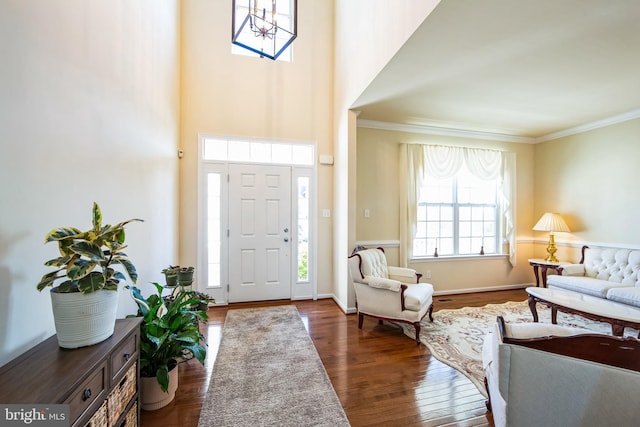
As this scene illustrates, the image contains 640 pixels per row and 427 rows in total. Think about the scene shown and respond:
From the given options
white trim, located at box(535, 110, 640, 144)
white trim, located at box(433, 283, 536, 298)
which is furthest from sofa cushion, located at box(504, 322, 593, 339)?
white trim, located at box(535, 110, 640, 144)

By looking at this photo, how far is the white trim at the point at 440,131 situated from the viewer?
4062mm

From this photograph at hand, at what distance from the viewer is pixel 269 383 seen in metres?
2.04

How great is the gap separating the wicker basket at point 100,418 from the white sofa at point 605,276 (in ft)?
15.1

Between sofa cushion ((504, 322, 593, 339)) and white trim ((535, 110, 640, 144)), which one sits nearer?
sofa cushion ((504, 322, 593, 339))

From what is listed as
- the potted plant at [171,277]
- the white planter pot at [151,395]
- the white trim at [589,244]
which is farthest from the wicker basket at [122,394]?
the white trim at [589,244]

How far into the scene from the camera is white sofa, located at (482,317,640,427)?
1.03 metres

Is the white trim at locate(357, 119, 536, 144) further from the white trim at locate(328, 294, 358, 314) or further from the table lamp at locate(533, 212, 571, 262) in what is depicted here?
the white trim at locate(328, 294, 358, 314)

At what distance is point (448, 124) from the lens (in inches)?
164

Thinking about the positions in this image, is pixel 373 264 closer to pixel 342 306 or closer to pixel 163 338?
pixel 342 306

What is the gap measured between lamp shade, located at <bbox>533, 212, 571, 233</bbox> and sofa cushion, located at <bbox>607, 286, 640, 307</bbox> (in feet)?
4.71

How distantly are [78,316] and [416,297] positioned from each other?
2.73 meters

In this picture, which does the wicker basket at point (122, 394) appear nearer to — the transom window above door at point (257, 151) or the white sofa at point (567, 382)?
the white sofa at point (567, 382)

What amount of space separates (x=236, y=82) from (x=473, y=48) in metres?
3.11

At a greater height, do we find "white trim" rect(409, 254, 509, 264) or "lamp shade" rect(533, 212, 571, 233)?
"lamp shade" rect(533, 212, 571, 233)
